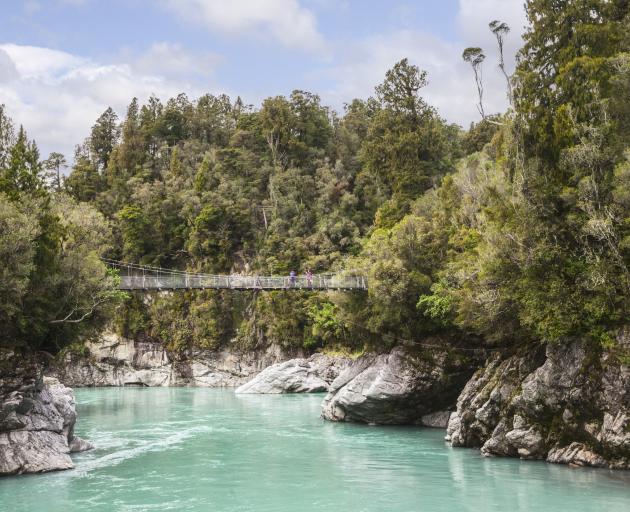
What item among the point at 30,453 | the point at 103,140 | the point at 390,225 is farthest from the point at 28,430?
the point at 103,140

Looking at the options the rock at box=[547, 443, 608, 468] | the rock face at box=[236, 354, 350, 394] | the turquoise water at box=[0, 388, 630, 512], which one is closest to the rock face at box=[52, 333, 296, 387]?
the rock face at box=[236, 354, 350, 394]

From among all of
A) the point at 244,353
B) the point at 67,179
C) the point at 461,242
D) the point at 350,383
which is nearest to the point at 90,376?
the point at 244,353

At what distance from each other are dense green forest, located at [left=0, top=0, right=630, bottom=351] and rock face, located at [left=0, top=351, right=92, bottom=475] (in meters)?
1.27

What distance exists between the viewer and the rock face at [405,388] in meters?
20.5

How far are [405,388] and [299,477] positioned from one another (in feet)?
25.1

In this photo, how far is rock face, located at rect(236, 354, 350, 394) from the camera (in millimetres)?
34219

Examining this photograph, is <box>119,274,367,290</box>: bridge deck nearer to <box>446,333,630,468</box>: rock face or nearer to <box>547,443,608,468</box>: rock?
<box>446,333,630,468</box>: rock face

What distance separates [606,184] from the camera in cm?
1388

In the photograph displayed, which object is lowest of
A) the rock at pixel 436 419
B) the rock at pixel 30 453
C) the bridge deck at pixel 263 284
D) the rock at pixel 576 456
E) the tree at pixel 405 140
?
the rock at pixel 436 419

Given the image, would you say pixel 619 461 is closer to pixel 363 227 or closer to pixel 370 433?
pixel 370 433

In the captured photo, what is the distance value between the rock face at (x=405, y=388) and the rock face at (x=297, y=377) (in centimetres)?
1203

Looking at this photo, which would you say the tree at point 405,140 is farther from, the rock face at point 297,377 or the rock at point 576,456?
the rock at point 576,456

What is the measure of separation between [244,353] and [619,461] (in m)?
32.0

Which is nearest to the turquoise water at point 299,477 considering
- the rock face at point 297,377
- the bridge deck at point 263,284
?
the bridge deck at point 263,284
